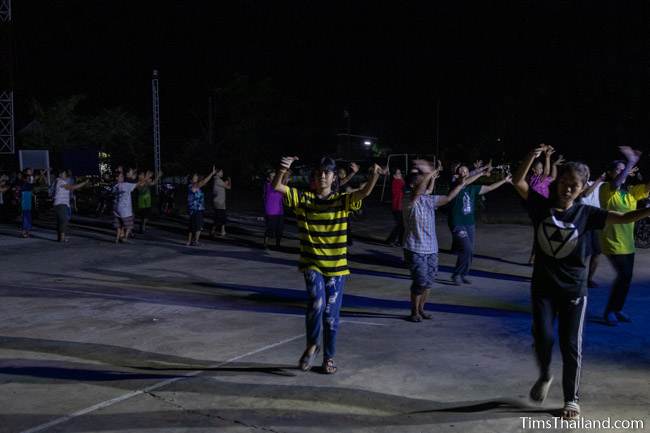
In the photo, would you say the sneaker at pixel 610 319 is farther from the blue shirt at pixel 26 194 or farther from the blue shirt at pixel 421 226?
the blue shirt at pixel 26 194

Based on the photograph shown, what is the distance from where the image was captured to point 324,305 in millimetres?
6066

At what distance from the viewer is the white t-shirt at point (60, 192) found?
16.0 m

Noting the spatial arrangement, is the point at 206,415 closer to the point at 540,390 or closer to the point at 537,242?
the point at 540,390

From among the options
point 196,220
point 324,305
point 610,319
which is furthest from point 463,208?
point 196,220

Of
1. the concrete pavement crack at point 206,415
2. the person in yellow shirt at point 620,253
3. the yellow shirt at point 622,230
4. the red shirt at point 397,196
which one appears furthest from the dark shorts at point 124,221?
the person in yellow shirt at point 620,253

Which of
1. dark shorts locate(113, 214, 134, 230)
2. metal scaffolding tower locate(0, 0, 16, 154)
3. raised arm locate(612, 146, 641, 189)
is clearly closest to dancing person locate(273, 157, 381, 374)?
raised arm locate(612, 146, 641, 189)

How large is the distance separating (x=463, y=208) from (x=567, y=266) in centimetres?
578

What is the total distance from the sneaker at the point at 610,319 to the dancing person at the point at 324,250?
12.1ft

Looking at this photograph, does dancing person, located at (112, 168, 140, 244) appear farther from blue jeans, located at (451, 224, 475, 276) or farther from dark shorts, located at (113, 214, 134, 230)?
blue jeans, located at (451, 224, 475, 276)

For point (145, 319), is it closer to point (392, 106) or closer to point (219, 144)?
point (219, 144)

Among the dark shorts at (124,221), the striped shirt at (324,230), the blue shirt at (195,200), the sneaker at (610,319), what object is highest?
the striped shirt at (324,230)

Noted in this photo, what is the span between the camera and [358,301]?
9.60 m

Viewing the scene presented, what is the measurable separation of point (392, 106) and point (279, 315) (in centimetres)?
6613

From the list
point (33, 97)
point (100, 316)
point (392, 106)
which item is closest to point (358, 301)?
point (100, 316)
